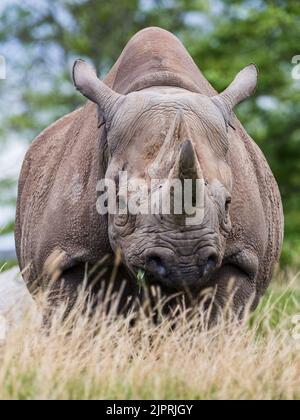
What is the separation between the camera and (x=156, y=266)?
6207 mm

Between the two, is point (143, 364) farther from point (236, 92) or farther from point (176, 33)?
point (176, 33)

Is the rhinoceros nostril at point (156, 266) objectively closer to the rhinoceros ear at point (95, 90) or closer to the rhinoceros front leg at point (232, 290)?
the rhinoceros front leg at point (232, 290)

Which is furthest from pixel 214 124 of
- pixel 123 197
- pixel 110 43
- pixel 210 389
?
pixel 110 43

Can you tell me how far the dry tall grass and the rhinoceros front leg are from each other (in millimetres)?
528

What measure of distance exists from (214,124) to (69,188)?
1.19 metres

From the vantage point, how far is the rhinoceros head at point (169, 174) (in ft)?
20.0

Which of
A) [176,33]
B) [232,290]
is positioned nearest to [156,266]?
[232,290]

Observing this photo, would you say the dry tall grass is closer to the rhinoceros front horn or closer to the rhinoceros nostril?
the rhinoceros nostril

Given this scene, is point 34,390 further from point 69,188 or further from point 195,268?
point 69,188

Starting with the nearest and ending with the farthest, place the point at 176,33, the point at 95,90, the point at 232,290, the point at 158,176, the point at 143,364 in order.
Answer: the point at 143,364
the point at 158,176
the point at 95,90
the point at 232,290
the point at 176,33

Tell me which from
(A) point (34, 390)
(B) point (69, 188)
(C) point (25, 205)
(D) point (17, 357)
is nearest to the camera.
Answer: (A) point (34, 390)

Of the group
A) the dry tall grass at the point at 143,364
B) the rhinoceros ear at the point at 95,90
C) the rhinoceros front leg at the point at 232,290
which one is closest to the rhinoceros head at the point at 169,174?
the rhinoceros ear at the point at 95,90

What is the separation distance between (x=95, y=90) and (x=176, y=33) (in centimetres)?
2095
